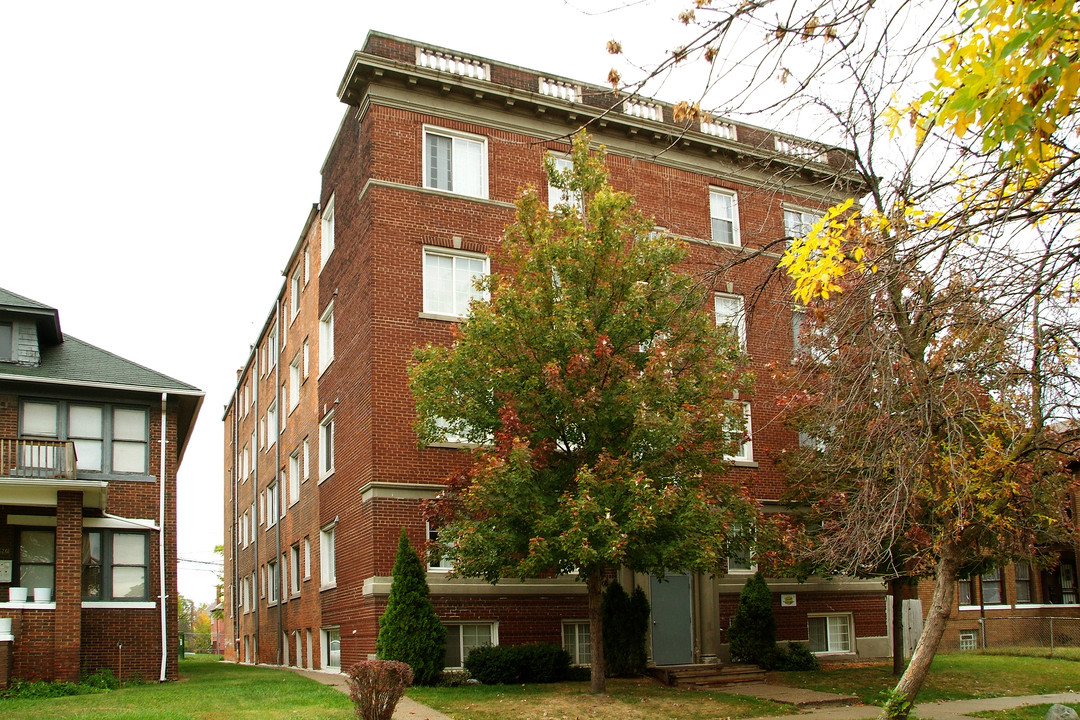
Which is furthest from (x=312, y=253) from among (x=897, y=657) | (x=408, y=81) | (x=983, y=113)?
(x=983, y=113)

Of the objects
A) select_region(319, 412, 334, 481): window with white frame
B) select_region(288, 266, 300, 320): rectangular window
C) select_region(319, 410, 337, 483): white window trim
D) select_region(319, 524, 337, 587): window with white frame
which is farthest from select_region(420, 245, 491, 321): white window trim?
select_region(288, 266, 300, 320): rectangular window

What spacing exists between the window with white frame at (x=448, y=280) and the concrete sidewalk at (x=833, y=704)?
829 cm

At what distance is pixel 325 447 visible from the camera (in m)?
25.9

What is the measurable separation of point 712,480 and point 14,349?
53.8ft

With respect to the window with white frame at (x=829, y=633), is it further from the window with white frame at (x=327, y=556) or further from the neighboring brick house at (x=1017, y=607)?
the window with white frame at (x=327, y=556)

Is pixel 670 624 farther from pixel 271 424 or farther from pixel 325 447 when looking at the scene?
pixel 271 424

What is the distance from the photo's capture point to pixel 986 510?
12562mm

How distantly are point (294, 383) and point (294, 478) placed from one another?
3.16 meters

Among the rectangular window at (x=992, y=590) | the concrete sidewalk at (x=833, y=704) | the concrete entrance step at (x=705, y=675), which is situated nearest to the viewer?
the concrete sidewalk at (x=833, y=704)

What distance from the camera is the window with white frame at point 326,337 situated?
26016 mm

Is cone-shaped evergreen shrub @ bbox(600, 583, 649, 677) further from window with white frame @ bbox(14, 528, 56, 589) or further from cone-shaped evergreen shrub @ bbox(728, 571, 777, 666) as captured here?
window with white frame @ bbox(14, 528, 56, 589)

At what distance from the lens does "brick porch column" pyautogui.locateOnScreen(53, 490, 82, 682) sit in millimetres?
20281

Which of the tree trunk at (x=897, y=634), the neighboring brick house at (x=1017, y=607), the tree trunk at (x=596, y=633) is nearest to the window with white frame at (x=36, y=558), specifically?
the tree trunk at (x=596, y=633)

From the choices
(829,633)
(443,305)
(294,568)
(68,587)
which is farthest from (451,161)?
(829,633)
